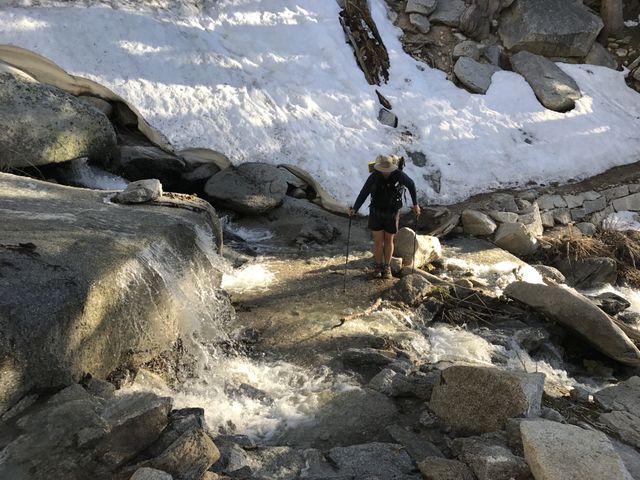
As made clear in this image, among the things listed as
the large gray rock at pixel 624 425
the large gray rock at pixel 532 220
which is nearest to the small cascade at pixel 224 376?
the large gray rock at pixel 624 425

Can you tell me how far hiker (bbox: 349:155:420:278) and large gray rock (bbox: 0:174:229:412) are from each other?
2279 mm

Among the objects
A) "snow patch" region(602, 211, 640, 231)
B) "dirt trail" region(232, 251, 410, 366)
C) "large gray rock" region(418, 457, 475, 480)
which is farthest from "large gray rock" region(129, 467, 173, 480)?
"snow patch" region(602, 211, 640, 231)

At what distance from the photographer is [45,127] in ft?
25.6

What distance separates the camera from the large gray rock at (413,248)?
828 centimetres

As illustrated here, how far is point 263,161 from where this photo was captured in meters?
10.2

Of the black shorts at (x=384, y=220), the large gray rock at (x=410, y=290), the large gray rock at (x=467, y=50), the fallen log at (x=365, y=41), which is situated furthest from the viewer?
the large gray rock at (x=467, y=50)

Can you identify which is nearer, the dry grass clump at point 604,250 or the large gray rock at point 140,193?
the large gray rock at point 140,193

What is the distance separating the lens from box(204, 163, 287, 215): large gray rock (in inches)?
356

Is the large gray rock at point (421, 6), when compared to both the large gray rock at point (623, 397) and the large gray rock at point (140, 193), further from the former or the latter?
the large gray rock at point (623, 397)

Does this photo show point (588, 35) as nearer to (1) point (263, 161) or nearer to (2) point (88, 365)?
(1) point (263, 161)

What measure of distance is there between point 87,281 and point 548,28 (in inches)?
549

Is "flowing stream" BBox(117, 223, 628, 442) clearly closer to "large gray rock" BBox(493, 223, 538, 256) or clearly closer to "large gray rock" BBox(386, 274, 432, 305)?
"large gray rock" BBox(386, 274, 432, 305)

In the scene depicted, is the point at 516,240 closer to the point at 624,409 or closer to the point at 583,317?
the point at 583,317

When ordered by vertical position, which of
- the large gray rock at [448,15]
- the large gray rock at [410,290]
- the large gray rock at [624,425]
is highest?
the large gray rock at [448,15]
